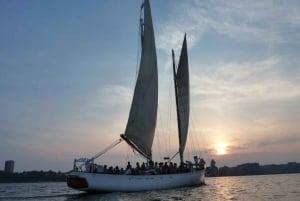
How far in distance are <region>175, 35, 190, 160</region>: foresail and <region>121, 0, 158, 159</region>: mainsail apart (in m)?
8.87

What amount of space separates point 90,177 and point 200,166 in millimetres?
22001

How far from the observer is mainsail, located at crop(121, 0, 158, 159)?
44938mm

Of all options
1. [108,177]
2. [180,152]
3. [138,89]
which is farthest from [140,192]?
[180,152]

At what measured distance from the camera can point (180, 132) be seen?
2186 inches

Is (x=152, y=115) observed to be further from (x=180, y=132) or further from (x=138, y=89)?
(x=180, y=132)

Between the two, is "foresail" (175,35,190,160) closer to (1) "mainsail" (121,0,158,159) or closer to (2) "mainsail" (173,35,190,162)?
(2) "mainsail" (173,35,190,162)

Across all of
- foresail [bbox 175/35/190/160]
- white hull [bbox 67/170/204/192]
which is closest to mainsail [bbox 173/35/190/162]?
foresail [bbox 175/35/190/160]

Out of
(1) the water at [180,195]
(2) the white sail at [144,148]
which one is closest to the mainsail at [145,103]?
(2) the white sail at [144,148]

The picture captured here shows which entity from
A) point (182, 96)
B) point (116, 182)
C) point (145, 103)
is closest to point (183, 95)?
point (182, 96)

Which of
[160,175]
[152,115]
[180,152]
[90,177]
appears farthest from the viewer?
[180,152]

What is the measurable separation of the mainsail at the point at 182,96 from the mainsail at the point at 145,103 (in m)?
8.79

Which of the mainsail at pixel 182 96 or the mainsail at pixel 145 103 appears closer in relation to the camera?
the mainsail at pixel 145 103

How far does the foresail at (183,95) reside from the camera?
55719 millimetres

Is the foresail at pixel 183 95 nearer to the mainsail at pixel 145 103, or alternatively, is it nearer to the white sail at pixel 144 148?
the white sail at pixel 144 148
